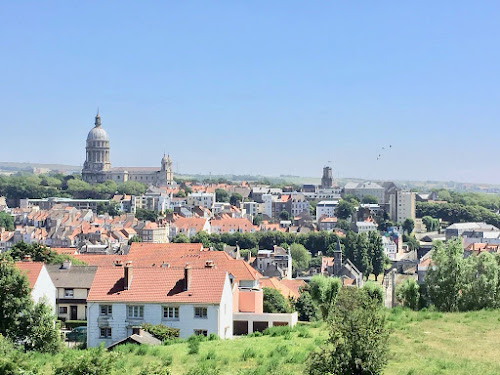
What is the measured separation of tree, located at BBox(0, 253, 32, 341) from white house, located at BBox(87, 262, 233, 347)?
4129mm

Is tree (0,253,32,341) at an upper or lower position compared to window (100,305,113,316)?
upper

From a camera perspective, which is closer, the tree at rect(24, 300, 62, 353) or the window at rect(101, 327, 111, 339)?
the tree at rect(24, 300, 62, 353)

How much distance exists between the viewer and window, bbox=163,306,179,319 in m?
28.1

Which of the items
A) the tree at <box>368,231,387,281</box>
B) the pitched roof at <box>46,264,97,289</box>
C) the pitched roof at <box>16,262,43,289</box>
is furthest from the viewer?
the tree at <box>368,231,387,281</box>

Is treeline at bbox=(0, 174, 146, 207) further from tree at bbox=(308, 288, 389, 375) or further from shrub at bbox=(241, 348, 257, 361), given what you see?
tree at bbox=(308, 288, 389, 375)

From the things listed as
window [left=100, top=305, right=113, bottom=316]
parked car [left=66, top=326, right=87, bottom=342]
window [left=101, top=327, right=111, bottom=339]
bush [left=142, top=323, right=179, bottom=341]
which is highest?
window [left=100, top=305, right=113, bottom=316]

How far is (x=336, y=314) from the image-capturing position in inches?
612

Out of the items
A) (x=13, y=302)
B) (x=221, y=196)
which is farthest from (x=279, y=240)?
(x=13, y=302)

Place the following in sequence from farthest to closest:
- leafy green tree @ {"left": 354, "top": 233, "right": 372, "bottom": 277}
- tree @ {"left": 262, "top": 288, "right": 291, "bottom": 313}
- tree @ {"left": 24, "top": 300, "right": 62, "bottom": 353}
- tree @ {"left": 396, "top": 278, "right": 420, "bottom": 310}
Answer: leafy green tree @ {"left": 354, "top": 233, "right": 372, "bottom": 277}
tree @ {"left": 262, "top": 288, "right": 291, "bottom": 313}
tree @ {"left": 396, "top": 278, "right": 420, "bottom": 310}
tree @ {"left": 24, "top": 300, "right": 62, "bottom": 353}

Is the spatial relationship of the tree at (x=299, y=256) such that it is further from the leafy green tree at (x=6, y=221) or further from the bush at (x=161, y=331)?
the bush at (x=161, y=331)

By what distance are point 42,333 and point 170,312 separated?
19.2 ft

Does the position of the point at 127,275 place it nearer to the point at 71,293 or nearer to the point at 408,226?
the point at 71,293

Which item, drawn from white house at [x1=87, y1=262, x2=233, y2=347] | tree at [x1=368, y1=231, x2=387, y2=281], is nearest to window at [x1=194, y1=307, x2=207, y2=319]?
white house at [x1=87, y1=262, x2=233, y2=347]

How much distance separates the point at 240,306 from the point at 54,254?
1597cm
